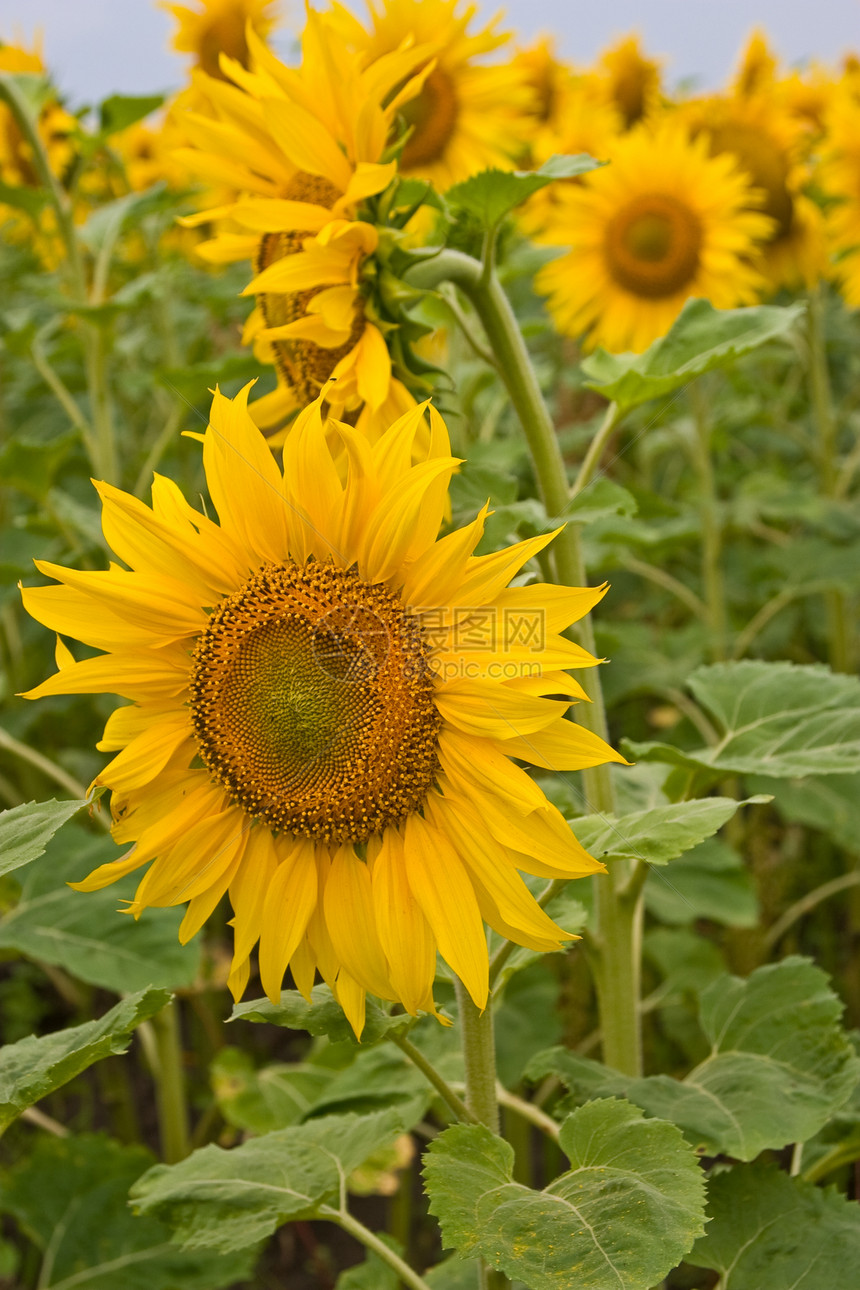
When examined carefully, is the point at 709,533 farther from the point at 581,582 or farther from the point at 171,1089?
the point at 171,1089

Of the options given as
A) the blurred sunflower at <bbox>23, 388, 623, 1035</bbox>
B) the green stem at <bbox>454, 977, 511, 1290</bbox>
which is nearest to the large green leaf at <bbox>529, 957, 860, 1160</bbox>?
the green stem at <bbox>454, 977, 511, 1290</bbox>

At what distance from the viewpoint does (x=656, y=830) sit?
1.01 meters

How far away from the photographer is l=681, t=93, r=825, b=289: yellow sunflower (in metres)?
2.91

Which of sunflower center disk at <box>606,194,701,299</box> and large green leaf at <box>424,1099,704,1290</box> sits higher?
sunflower center disk at <box>606,194,701,299</box>

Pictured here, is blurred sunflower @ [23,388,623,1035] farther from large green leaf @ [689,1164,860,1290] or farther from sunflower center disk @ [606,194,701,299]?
sunflower center disk @ [606,194,701,299]

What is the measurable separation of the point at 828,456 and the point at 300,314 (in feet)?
6.61

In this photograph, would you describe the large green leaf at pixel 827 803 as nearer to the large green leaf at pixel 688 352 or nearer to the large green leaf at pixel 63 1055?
the large green leaf at pixel 688 352

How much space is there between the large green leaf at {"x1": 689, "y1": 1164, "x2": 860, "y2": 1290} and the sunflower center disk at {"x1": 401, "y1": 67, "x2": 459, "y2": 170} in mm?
1828

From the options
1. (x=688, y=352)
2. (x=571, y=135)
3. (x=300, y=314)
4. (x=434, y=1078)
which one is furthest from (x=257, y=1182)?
(x=571, y=135)

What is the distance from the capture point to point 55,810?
1021mm

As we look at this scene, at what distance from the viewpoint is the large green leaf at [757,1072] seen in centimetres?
118

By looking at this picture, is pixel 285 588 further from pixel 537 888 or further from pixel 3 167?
pixel 3 167

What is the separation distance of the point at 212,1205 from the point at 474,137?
1942mm

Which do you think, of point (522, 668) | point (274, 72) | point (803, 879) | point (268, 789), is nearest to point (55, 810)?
point (268, 789)
